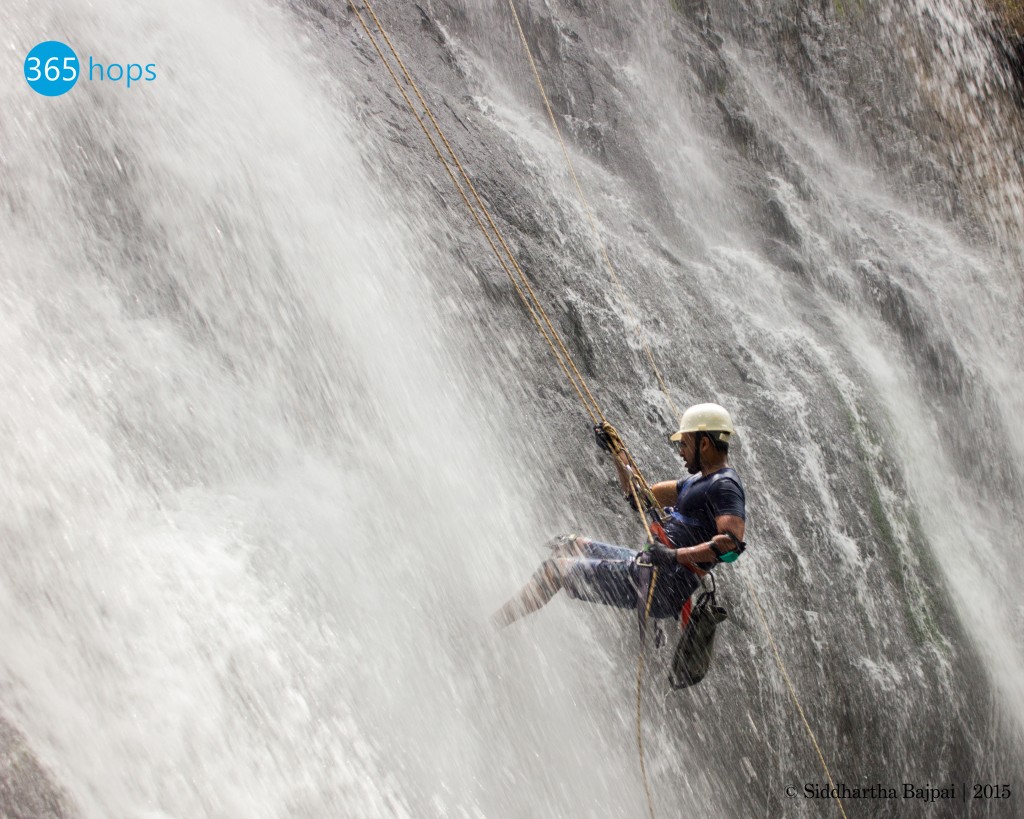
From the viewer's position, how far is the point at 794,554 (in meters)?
7.74

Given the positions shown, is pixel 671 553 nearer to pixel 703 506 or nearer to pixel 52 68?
pixel 703 506

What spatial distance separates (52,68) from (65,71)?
0.24ft

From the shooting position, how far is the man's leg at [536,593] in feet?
16.5

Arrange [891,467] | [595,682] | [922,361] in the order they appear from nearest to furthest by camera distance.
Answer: [595,682], [891,467], [922,361]

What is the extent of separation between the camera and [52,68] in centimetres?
529

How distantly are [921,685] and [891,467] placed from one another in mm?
2121

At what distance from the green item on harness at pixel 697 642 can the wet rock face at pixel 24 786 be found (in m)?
3.22

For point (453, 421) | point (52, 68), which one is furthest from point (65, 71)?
point (453, 421)

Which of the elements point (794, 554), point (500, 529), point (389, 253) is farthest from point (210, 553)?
point (794, 554)

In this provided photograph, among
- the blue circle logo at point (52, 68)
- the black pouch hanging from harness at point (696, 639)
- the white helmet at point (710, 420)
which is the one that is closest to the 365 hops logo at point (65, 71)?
the blue circle logo at point (52, 68)

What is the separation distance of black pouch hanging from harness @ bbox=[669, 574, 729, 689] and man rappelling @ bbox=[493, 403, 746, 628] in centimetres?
11

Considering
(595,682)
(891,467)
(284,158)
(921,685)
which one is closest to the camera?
(595,682)

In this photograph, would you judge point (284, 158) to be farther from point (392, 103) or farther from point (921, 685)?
point (921, 685)

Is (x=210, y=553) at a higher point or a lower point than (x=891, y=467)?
higher
